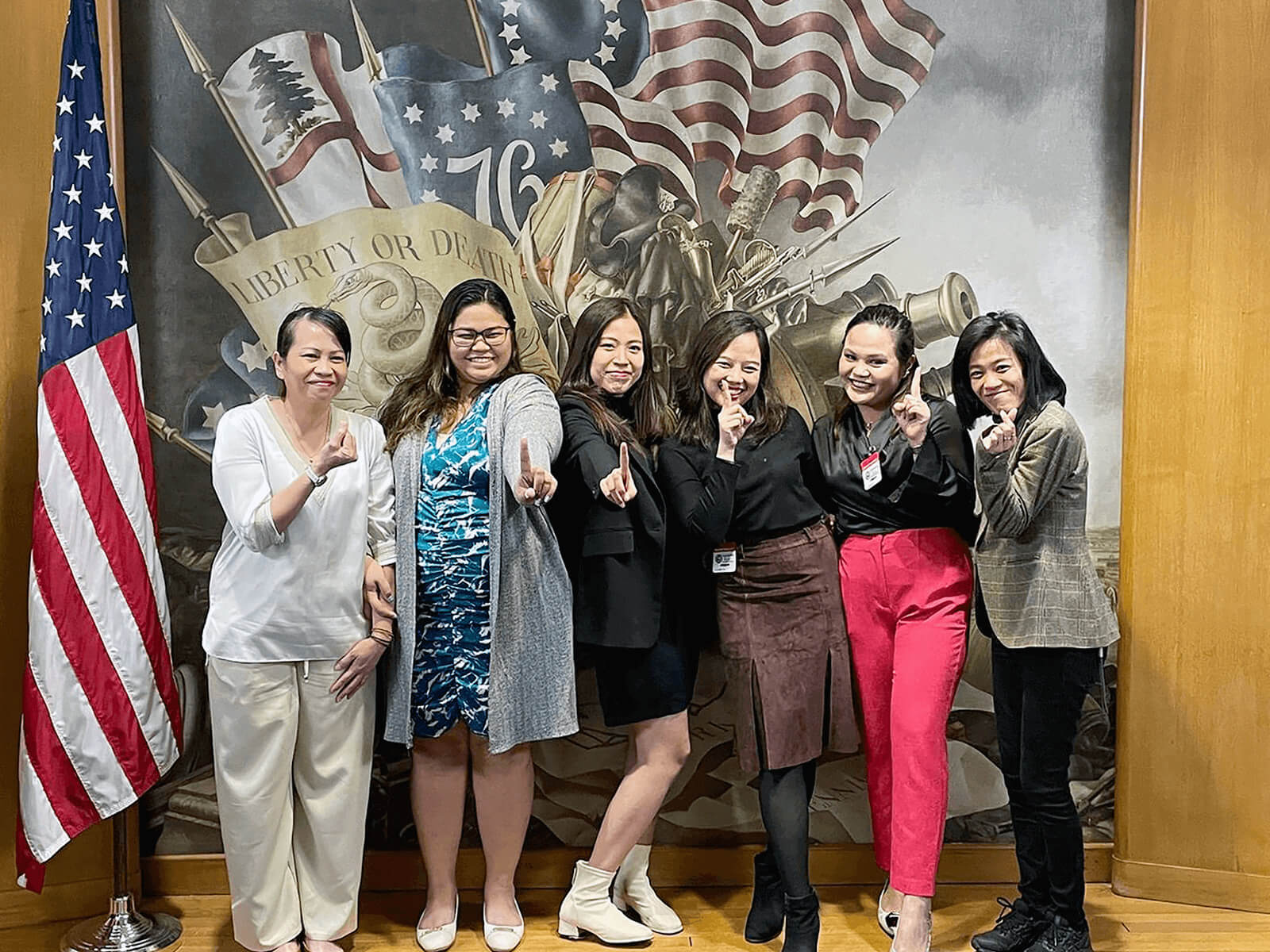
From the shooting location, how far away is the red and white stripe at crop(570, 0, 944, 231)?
3.42m

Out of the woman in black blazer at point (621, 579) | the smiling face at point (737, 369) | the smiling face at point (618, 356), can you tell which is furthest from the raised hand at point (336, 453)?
the smiling face at point (737, 369)

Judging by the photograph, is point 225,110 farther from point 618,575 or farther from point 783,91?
point 618,575

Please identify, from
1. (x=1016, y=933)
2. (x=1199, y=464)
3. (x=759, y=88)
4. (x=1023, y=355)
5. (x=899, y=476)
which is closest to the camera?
(x=1023, y=355)

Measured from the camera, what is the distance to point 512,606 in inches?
116

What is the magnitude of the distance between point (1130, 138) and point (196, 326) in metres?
2.82

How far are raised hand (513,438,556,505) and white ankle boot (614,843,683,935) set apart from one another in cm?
113

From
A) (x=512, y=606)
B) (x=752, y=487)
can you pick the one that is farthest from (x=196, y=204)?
(x=752, y=487)

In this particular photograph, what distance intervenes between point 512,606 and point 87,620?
3.54ft

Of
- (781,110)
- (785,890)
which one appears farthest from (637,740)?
(781,110)

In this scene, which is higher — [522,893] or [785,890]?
[785,890]

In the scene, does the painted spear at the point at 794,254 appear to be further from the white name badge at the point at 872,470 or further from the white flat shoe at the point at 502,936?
the white flat shoe at the point at 502,936

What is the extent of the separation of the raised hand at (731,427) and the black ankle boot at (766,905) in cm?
115

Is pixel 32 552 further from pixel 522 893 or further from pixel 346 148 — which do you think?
pixel 522 893

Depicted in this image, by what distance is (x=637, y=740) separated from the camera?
10.3ft
